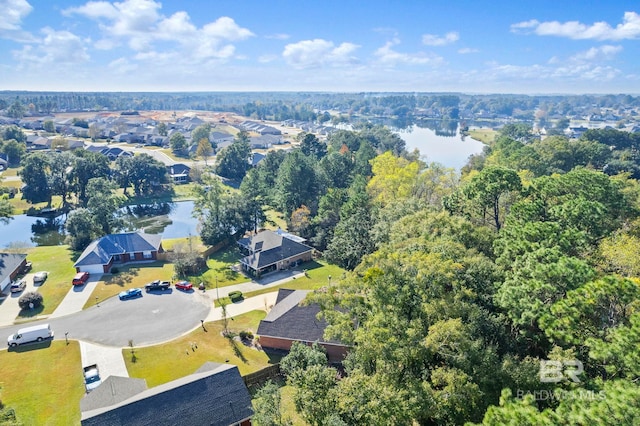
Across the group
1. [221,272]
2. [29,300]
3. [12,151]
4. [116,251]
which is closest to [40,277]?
[29,300]

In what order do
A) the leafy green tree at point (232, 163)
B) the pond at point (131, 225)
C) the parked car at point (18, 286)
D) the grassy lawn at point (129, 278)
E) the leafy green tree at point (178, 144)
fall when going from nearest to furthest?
the parked car at point (18, 286), the grassy lawn at point (129, 278), the pond at point (131, 225), the leafy green tree at point (232, 163), the leafy green tree at point (178, 144)

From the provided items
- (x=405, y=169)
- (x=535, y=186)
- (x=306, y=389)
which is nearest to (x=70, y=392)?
(x=306, y=389)

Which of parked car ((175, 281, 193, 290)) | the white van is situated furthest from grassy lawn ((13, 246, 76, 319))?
parked car ((175, 281, 193, 290))

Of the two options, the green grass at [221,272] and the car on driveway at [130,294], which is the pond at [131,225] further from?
the car on driveway at [130,294]

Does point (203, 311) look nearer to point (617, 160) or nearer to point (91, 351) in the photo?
point (91, 351)

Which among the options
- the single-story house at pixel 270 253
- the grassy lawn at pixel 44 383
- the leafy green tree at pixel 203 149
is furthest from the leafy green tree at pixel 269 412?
the leafy green tree at pixel 203 149
